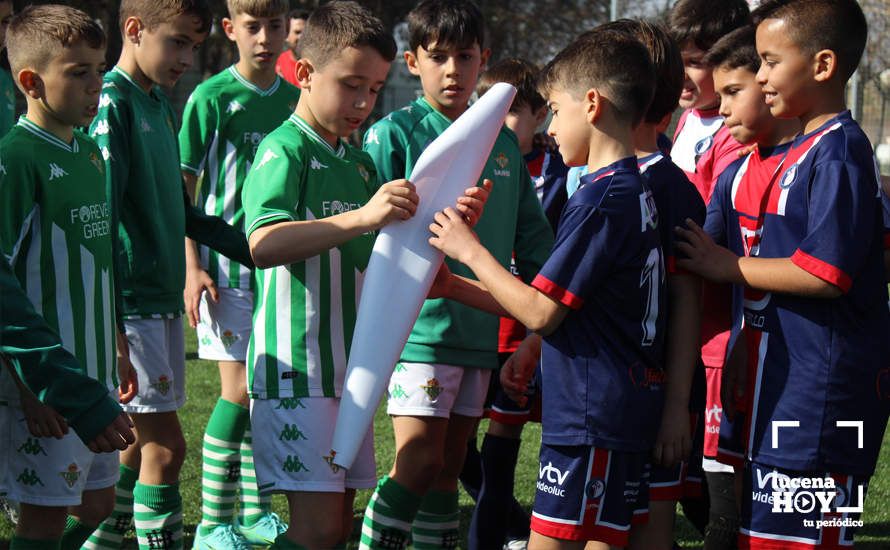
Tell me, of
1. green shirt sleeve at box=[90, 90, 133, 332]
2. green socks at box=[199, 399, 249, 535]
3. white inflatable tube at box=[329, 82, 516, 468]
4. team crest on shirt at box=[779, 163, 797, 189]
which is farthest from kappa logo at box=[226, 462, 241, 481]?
team crest on shirt at box=[779, 163, 797, 189]

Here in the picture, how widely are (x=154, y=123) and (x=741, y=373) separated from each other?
232 cm

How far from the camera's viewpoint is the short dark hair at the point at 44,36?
11.0 feet

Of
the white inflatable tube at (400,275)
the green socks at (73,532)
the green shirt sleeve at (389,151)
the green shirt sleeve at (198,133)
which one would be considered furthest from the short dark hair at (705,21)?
the green socks at (73,532)

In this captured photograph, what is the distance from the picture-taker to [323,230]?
10.1 feet

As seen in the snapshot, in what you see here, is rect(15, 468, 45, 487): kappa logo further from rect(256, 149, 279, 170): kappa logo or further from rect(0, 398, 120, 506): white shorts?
rect(256, 149, 279, 170): kappa logo

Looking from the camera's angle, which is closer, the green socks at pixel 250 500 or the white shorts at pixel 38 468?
the white shorts at pixel 38 468

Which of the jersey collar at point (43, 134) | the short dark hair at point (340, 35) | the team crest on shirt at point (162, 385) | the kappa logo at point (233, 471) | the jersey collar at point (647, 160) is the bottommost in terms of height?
the kappa logo at point (233, 471)

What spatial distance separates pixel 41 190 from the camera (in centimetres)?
319

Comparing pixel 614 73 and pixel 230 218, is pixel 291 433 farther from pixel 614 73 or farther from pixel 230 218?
pixel 230 218

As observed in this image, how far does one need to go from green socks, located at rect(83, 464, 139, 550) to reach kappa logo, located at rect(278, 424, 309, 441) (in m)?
1.20

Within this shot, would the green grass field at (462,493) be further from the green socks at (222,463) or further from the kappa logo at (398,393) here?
the kappa logo at (398,393)

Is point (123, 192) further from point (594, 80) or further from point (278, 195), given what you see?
point (594, 80)

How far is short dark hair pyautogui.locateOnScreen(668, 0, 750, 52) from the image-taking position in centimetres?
446

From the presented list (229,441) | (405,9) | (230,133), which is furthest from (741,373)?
(405,9)
